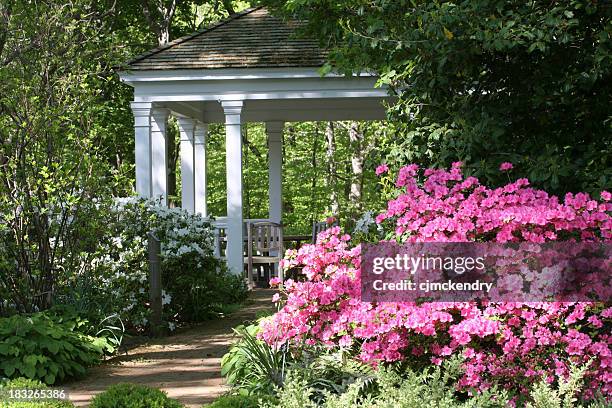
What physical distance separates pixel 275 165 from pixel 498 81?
1029 cm

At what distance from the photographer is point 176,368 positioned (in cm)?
769

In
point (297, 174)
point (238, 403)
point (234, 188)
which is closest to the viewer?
point (238, 403)

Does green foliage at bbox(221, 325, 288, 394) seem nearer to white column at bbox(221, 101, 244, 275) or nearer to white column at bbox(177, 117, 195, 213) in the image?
white column at bbox(221, 101, 244, 275)

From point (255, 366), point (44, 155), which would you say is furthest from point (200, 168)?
point (255, 366)

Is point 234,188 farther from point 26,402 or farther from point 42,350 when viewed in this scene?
point 26,402

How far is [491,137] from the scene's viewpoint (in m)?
6.54

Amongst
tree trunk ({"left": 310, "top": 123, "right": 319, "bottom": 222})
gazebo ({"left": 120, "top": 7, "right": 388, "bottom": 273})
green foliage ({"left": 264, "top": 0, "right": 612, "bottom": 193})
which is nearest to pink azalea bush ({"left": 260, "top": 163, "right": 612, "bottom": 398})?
green foliage ({"left": 264, "top": 0, "right": 612, "bottom": 193})

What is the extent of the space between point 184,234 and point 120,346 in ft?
8.99

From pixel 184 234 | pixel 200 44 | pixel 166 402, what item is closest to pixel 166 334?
pixel 184 234

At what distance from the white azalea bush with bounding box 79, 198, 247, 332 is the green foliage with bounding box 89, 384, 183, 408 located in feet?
10.8

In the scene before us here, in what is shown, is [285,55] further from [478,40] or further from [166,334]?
[478,40]

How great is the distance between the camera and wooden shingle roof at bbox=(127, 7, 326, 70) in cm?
1316

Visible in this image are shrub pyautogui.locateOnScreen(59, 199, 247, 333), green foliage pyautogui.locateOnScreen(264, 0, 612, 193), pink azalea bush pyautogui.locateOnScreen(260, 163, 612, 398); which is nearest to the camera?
pink azalea bush pyautogui.locateOnScreen(260, 163, 612, 398)

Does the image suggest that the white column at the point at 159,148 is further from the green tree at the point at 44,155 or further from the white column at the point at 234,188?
the green tree at the point at 44,155
